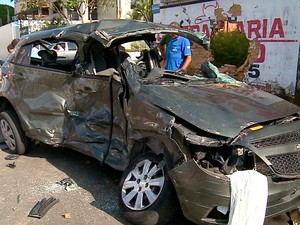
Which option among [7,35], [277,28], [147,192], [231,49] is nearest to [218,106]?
[147,192]

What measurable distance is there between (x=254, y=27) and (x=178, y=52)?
335 centimetres

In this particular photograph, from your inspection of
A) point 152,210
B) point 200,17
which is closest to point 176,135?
point 152,210

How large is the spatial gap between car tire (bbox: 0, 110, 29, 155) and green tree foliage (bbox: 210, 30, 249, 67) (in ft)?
17.7

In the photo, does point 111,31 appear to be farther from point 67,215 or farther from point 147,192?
point 67,215

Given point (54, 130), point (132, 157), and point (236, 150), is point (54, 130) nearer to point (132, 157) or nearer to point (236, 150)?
point (132, 157)

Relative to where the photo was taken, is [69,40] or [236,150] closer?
[236,150]

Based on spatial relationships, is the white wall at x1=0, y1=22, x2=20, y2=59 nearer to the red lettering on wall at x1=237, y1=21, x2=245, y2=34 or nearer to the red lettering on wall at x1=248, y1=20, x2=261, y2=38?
the red lettering on wall at x1=237, y1=21, x2=245, y2=34

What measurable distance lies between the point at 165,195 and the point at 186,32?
8.06ft

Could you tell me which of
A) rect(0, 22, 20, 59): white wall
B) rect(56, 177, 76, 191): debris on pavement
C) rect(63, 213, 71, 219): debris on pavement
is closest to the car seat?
rect(56, 177, 76, 191): debris on pavement

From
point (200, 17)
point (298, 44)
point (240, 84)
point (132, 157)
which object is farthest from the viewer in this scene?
point (200, 17)

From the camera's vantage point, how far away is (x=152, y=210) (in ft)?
10.2

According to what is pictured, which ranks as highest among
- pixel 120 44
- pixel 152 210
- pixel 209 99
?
pixel 120 44

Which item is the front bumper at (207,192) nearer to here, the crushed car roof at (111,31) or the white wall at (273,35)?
the crushed car roof at (111,31)

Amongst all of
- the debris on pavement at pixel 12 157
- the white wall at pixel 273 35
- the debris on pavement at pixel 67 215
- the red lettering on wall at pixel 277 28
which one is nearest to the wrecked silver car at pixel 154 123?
the debris on pavement at pixel 12 157
